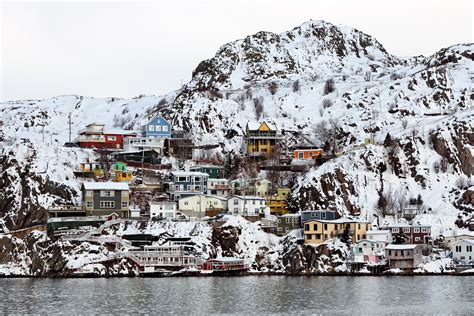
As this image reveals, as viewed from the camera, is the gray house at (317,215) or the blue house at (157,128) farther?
the blue house at (157,128)

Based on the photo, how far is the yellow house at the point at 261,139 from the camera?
495 ft

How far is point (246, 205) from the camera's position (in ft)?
415

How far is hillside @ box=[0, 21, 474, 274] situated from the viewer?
126 metres

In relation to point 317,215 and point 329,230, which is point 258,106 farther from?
point 329,230

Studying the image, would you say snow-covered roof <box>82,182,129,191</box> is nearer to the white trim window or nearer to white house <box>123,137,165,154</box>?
the white trim window

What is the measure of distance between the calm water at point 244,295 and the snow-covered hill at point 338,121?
23220 mm

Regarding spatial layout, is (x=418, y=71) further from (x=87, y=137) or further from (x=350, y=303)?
(x=350, y=303)

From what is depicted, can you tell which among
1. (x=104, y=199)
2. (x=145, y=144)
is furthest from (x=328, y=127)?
(x=104, y=199)

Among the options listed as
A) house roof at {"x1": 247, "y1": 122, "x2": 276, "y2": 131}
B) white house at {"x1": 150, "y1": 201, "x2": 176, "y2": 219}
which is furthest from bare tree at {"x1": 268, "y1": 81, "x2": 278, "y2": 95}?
white house at {"x1": 150, "y1": 201, "x2": 176, "y2": 219}

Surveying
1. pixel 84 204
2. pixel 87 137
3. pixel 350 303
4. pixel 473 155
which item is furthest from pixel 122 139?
pixel 350 303

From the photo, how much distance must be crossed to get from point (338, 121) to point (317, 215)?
134 ft

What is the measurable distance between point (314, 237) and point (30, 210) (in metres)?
36.4

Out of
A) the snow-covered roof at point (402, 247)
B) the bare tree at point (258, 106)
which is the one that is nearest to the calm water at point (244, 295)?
the snow-covered roof at point (402, 247)

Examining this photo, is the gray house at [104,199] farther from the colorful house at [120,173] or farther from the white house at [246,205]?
the white house at [246,205]
